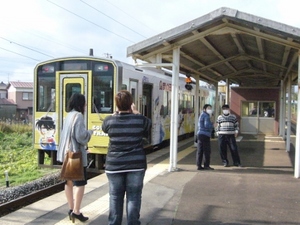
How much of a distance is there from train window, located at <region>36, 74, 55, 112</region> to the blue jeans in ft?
20.5

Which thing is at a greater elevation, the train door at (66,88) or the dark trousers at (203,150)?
the train door at (66,88)

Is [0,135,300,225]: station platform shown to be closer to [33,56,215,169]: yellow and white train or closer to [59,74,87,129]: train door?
[33,56,215,169]: yellow and white train

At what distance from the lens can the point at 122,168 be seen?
4.51m

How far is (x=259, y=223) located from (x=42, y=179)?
5743 millimetres

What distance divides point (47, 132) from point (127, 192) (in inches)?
251

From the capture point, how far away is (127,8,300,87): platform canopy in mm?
8052

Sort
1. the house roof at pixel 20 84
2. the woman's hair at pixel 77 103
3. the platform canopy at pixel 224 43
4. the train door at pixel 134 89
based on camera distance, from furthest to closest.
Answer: the house roof at pixel 20 84
the train door at pixel 134 89
the platform canopy at pixel 224 43
the woman's hair at pixel 77 103

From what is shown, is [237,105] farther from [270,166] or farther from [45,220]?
[45,220]

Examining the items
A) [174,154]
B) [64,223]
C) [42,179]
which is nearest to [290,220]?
[64,223]

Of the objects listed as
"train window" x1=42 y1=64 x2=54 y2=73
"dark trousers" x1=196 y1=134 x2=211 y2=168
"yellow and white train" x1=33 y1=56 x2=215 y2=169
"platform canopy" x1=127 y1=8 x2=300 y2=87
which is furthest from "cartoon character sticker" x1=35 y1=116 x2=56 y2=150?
"dark trousers" x1=196 y1=134 x2=211 y2=168

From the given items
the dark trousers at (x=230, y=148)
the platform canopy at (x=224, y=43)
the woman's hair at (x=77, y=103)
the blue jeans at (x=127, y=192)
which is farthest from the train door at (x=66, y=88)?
the blue jeans at (x=127, y=192)

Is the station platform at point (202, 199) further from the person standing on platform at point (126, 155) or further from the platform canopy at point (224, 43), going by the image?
the platform canopy at point (224, 43)

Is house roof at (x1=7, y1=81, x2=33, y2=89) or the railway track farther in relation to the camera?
house roof at (x1=7, y1=81, x2=33, y2=89)

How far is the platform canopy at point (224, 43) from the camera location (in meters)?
8.05
